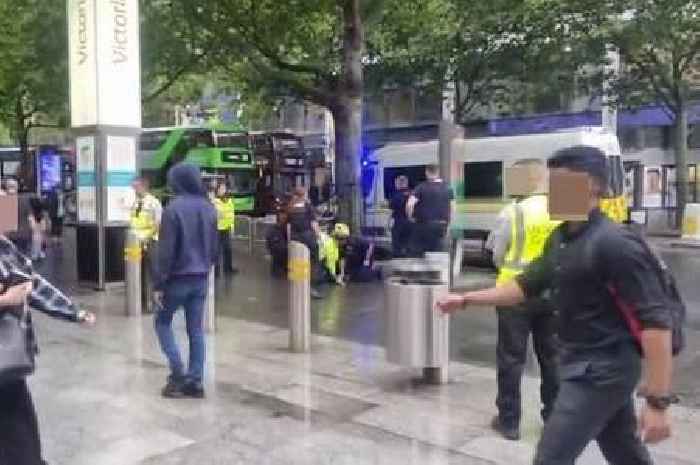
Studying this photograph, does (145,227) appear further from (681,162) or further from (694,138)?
(694,138)

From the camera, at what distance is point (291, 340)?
25.5 feet

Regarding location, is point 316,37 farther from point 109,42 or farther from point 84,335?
point 84,335

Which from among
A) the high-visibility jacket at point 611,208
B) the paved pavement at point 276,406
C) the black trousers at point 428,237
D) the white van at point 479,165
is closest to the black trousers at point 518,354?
the paved pavement at point 276,406

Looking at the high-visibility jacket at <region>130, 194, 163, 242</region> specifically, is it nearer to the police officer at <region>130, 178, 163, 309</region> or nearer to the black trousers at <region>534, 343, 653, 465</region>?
the police officer at <region>130, 178, 163, 309</region>

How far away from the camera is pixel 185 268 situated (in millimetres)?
6055

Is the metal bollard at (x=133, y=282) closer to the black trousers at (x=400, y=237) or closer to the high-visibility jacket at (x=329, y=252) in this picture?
the high-visibility jacket at (x=329, y=252)

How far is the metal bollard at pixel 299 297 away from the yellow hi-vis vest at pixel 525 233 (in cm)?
271

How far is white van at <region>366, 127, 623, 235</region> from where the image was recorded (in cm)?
1671

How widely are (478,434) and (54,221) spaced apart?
21035mm

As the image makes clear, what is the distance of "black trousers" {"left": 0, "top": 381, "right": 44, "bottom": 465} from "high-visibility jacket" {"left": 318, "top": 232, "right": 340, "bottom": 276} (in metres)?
9.09

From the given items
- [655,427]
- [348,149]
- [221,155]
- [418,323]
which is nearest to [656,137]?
[221,155]

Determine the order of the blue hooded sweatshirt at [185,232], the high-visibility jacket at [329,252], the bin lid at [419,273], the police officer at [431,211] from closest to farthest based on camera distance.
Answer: the blue hooded sweatshirt at [185,232], the bin lid at [419,273], the police officer at [431,211], the high-visibility jacket at [329,252]

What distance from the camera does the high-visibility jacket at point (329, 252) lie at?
42.0ft

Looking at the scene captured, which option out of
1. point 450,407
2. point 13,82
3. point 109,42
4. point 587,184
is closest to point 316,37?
point 13,82
